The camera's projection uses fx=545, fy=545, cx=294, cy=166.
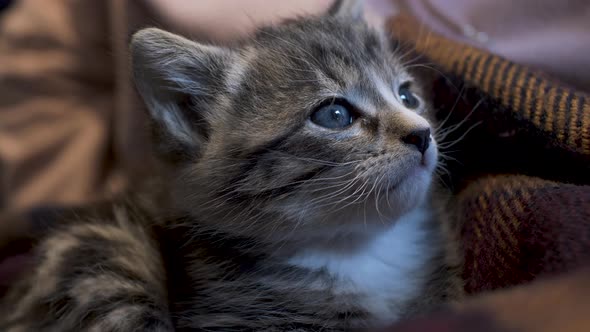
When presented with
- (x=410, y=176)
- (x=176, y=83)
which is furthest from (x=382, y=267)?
(x=176, y=83)

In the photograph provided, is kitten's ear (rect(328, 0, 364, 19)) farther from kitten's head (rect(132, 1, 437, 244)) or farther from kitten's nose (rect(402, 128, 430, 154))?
kitten's nose (rect(402, 128, 430, 154))

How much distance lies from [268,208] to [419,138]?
270 mm

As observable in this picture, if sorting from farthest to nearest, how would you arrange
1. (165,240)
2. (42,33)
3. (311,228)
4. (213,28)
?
(42,33)
(213,28)
(165,240)
(311,228)

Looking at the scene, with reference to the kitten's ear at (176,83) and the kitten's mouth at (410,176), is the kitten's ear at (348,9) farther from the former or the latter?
the kitten's mouth at (410,176)

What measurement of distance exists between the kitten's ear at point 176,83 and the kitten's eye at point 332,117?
0.22 metres

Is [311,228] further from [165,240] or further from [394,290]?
[165,240]

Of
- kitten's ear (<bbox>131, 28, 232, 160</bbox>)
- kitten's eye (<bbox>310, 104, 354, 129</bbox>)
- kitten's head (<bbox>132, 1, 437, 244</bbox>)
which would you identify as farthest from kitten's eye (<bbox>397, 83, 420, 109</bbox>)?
kitten's ear (<bbox>131, 28, 232, 160</bbox>)

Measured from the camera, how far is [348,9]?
1234 mm

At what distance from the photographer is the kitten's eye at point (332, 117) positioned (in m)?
0.92

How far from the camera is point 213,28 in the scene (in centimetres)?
145

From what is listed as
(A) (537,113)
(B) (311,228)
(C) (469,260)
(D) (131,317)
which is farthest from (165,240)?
(A) (537,113)

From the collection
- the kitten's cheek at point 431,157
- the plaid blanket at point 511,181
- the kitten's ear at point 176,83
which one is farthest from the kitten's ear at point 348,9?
the kitten's cheek at point 431,157

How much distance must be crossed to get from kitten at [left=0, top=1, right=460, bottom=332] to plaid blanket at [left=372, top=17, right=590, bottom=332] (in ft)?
0.38

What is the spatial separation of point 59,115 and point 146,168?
1.48 feet
